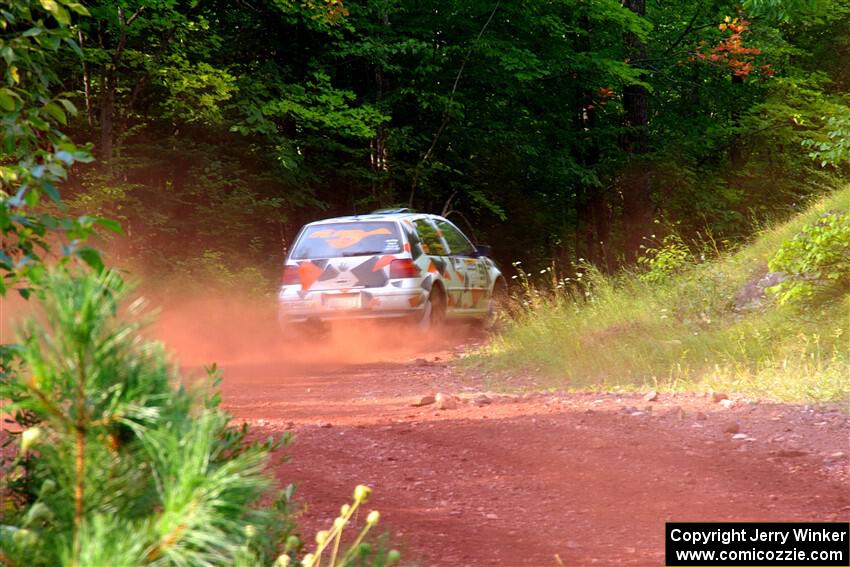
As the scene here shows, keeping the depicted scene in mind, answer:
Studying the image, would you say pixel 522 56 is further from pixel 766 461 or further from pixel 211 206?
pixel 766 461

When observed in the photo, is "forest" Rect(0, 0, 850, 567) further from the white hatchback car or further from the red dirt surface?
the white hatchback car

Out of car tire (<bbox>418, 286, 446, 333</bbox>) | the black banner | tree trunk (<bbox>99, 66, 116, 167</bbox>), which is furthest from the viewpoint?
tree trunk (<bbox>99, 66, 116, 167</bbox>)

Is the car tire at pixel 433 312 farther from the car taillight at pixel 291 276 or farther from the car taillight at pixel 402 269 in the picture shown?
the car taillight at pixel 291 276

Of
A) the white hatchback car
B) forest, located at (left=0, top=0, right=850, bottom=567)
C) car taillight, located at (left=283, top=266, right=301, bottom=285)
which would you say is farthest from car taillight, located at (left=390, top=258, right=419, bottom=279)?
car taillight, located at (left=283, top=266, right=301, bottom=285)

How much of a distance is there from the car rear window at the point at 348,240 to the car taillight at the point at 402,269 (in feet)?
0.59

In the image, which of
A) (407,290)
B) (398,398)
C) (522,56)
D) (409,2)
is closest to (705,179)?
(522,56)

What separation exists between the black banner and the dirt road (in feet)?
0.45

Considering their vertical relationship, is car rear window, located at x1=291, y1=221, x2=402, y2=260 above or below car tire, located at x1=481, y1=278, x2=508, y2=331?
above

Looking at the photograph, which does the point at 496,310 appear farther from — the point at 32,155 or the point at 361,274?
the point at 32,155

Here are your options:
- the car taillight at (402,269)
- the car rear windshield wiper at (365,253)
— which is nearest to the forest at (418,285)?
the car taillight at (402,269)

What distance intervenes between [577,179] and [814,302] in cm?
1593

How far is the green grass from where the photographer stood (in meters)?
9.55

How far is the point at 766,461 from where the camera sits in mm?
6852

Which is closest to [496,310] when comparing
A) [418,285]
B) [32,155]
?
[418,285]
